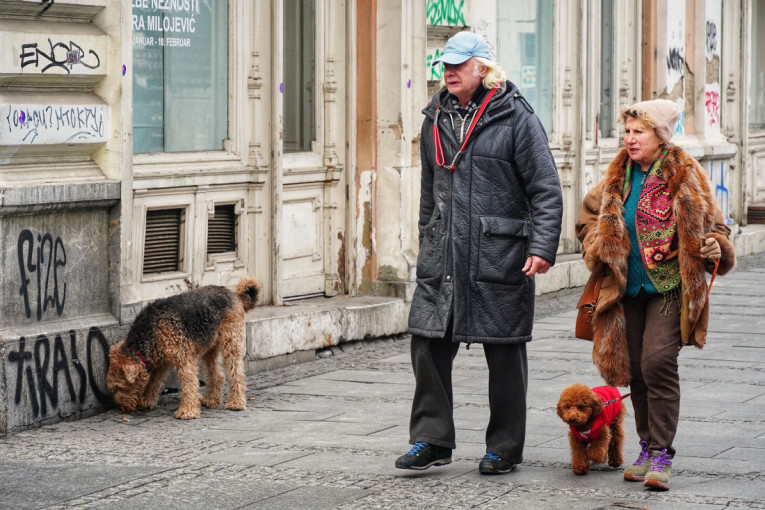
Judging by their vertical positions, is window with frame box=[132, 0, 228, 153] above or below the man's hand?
above

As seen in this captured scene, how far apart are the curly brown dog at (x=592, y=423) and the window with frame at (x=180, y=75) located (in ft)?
13.9

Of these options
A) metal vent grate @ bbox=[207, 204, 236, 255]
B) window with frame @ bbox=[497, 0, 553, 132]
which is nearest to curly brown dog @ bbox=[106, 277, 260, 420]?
metal vent grate @ bbox=[207, 204, 236, 255]

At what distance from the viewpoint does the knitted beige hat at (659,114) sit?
21.0 ft

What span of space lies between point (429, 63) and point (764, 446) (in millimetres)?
5414

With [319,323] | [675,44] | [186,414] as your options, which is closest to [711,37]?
[675,44]

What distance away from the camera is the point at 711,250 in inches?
245

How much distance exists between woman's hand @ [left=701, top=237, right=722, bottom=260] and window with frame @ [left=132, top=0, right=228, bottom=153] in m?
4.54

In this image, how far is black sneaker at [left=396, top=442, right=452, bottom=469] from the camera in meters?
6.57

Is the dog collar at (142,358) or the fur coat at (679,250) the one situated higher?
the fur coat at (679,250)

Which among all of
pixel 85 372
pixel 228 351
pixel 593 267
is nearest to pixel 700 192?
pixel 593 267

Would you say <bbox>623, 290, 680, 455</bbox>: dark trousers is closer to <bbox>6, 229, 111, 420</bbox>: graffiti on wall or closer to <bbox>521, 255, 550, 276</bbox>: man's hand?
<bbox>521, 255, 550, 276</bbox>: man's hand

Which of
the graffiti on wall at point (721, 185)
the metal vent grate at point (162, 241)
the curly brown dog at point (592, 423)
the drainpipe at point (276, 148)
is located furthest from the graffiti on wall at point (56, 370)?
the graffiti on wall at point (721, 185)

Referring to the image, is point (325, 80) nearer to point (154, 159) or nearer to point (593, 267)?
point (154, 159)

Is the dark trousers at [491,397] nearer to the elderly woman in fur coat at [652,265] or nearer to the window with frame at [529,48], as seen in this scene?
the elderly woman in fur coat at [652,265]
